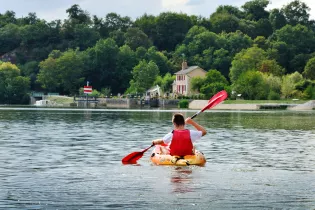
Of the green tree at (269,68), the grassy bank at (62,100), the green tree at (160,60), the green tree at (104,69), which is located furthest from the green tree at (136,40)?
the green tree at (269,68)

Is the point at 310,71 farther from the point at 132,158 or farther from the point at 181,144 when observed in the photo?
the point at 181,144

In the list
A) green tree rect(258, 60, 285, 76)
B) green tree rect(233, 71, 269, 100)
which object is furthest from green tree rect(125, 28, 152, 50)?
green tree rect(233, 71, 269, 100)

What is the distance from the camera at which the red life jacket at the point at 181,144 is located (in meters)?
25.4

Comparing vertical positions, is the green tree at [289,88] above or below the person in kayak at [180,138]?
above

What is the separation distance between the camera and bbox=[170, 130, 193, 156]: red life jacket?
83.5 feet

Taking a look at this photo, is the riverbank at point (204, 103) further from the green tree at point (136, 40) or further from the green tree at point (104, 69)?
the green tree at point (136, 40)

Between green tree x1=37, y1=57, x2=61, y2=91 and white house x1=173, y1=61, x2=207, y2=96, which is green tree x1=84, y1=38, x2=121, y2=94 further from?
white house x1=173, y1=61, x2=207, y2=96

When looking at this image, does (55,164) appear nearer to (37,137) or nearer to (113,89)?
(37,137)

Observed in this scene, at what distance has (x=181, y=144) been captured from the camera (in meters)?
25.8

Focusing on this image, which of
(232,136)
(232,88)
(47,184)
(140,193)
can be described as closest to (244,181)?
(140,193)

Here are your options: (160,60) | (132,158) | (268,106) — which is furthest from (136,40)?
(132,158)

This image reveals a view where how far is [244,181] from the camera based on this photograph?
73.5 ft

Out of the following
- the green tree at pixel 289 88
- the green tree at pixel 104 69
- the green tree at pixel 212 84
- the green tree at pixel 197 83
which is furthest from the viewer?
the green tree at pixel 104 69

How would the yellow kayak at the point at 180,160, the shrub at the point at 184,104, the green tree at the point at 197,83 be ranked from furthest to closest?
the green tree at the point at 197,83, the shrub at the point at 184,104, the yellow kayak at the point at 180,160
